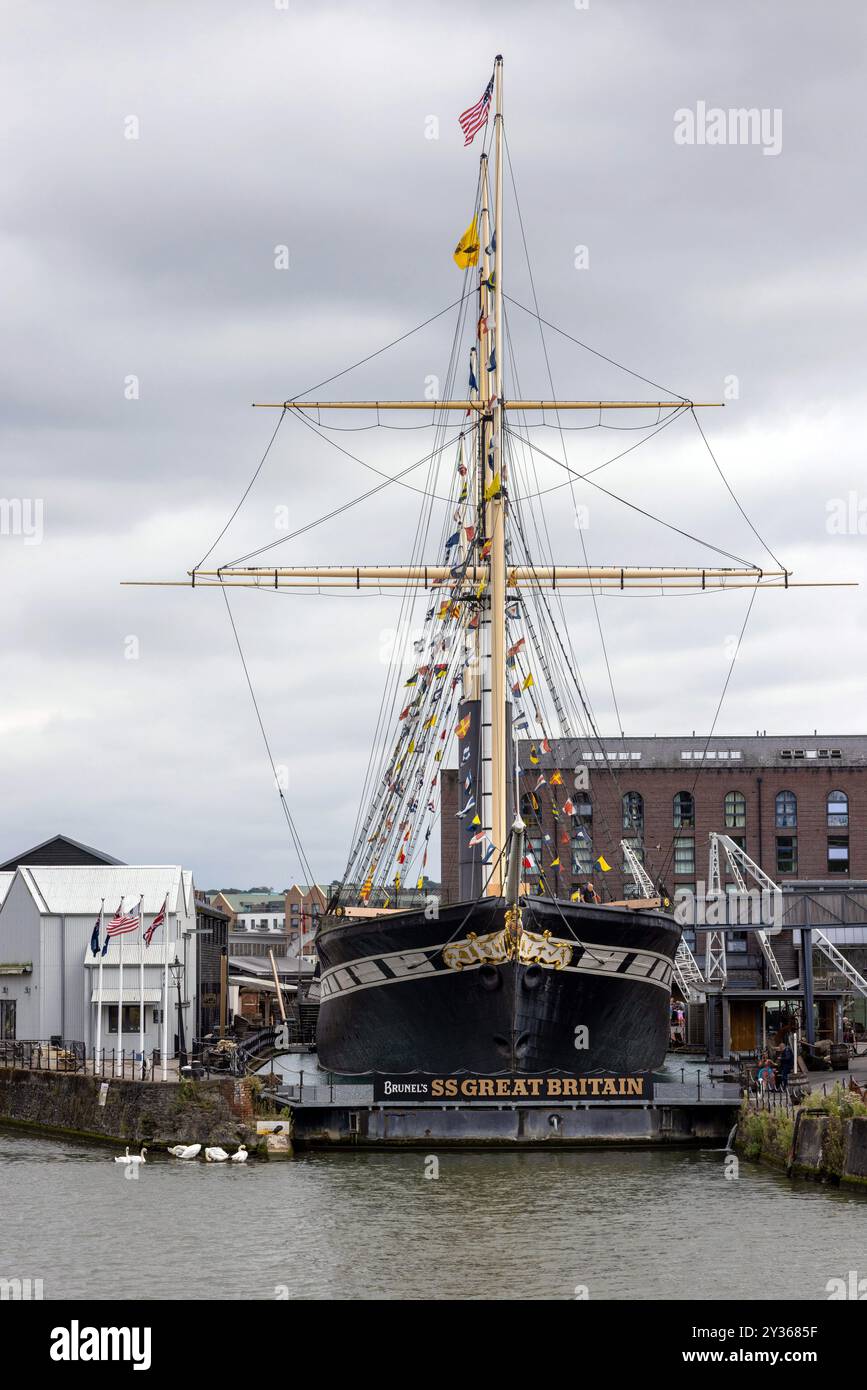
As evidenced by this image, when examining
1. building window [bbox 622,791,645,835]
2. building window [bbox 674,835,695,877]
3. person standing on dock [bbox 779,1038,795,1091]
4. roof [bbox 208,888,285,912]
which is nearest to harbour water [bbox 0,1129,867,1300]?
person standing on dock [bbox 779,1038,795,1091]

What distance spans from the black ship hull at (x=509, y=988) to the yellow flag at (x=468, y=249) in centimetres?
1621

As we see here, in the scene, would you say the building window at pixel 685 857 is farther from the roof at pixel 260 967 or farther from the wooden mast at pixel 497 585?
the wooden mast at pixel 497 585

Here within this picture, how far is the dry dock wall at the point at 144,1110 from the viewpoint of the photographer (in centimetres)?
3378

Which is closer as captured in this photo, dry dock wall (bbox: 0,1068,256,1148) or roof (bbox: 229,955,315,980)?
dry dock wall (bbox: 0,1068,256,1148)

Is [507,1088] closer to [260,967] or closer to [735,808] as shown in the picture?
[735,808]

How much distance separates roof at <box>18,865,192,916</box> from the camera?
162 ft

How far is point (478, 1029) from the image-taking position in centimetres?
3716

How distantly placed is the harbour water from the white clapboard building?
1393cm

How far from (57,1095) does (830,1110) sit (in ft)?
60.0

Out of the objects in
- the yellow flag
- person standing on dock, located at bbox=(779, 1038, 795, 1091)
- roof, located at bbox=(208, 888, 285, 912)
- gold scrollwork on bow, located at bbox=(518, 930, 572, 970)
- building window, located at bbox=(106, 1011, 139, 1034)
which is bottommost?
roof, located at bbox=(208, 888, 285, 912)

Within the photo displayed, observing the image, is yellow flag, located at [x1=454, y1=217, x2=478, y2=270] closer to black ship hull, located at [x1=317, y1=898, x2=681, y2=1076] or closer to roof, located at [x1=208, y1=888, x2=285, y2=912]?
black ship hull, located at [x1=317, y1=898, x2=681, y2=1076]

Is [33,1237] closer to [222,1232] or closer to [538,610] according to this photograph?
[222,1232]
